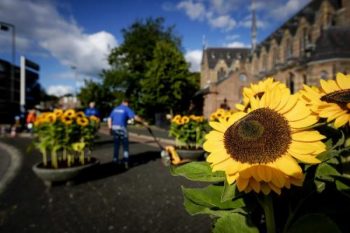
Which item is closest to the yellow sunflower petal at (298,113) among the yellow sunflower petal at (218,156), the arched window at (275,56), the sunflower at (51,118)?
the yellow sunflower petal at (218,156)

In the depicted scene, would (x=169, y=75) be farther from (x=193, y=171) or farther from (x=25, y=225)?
(x=193, y=171)

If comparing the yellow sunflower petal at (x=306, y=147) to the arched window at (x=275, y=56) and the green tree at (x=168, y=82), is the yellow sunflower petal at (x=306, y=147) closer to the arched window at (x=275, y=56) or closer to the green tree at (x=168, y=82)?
the green tree at (x=168, y=82)

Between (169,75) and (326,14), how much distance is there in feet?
75.4

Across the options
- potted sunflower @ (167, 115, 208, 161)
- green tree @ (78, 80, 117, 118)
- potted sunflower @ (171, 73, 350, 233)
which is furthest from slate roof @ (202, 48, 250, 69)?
potted sunflower @ (171, 73, 350, 233)

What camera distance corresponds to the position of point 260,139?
35.5 inches

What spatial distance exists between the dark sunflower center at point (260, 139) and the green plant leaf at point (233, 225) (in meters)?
0.23

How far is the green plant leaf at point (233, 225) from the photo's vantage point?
0.98m

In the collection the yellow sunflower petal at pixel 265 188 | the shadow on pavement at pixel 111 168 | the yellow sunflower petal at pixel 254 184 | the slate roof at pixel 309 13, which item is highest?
the slate roof at pixel 309 13

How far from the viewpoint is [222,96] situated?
164 ft

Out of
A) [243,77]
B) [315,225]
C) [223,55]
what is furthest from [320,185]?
[223,55]

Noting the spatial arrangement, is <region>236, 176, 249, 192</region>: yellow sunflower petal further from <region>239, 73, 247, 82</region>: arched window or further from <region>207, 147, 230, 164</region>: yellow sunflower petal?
<region>239, 73, 247, 82</region>: arched window

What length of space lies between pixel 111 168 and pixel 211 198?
913 centimetres

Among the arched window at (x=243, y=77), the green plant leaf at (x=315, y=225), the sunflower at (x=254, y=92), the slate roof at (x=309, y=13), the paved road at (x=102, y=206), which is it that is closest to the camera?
the green plant leaf at (x=315, y=225)

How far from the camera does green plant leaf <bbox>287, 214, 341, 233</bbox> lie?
2.71ft
